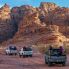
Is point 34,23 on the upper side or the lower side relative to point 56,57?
upper

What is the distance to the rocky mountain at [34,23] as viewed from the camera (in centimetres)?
10812

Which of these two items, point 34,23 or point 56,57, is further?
point 34,23

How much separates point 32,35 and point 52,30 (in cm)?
796

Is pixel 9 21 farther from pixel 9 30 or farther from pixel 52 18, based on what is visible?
pixel 52 18

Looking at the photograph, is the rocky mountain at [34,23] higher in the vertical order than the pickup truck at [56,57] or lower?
higher

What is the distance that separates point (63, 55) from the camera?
90.0 ft

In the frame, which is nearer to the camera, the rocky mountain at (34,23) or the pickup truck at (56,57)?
the pickup truck at (56,57)

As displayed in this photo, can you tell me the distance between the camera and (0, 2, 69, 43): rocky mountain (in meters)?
108

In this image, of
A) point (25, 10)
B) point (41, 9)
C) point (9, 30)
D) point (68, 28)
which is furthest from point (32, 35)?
point (41, 9)

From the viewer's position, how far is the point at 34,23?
114562 mm

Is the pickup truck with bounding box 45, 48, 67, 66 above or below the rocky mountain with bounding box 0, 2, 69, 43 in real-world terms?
below

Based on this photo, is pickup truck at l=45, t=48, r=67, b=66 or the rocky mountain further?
the rocky mountain

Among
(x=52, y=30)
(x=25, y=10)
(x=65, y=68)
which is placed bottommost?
(x=65, y=68)

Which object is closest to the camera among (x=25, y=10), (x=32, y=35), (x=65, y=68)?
(x=65, y=68)
